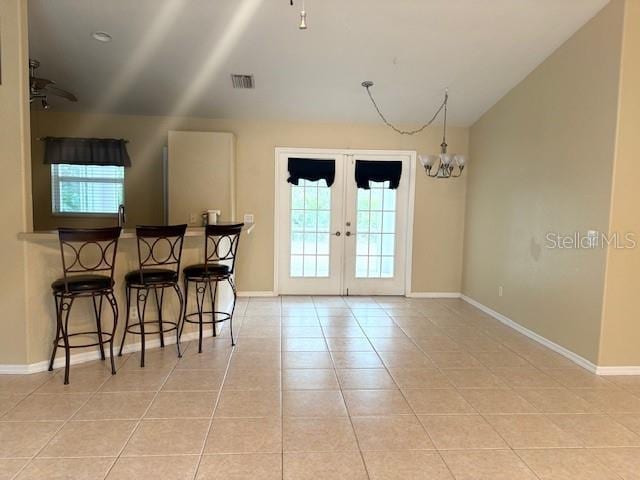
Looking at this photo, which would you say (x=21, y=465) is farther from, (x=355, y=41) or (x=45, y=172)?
(x=45, y=172)

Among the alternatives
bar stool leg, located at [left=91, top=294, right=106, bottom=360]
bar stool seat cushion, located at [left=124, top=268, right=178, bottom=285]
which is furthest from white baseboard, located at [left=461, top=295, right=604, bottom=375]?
bar stool leg, located at [left=91, top=294, right=106, bottom=360]

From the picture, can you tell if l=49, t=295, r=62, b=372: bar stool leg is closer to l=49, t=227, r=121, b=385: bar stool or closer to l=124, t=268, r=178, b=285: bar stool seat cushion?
l=49, t=227, r=121, b=385: bar stool

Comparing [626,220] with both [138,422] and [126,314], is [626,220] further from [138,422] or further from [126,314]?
[126,314]

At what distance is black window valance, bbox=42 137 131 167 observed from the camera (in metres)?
5.06

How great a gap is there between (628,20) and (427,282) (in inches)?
147

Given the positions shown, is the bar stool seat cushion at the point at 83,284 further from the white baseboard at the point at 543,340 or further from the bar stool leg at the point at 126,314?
the white baseboard at the point at 543,340

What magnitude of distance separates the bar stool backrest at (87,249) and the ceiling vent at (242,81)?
2269 millimetres

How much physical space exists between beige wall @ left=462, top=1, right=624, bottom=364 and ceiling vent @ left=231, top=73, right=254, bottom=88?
290 centimetres

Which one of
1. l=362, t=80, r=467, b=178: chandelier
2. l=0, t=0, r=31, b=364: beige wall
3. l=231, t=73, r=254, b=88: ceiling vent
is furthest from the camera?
l=231, t=73, r=254, b=88: ceiling vent

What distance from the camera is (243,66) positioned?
4324 mm

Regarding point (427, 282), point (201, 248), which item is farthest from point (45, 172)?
point (427, 282)

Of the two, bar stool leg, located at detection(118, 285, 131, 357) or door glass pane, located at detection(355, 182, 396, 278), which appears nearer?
bar stool leg, located at detection(118, 285, 131, 357)

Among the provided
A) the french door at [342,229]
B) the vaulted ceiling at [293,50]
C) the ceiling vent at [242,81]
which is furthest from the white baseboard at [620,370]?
the ceiling vent at [242,81]

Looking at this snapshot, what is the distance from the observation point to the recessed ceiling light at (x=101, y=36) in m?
3.73
